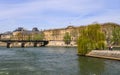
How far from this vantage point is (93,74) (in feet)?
132

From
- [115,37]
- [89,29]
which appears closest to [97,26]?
[89,29]

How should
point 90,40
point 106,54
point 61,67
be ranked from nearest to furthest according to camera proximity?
1. point 61,67
2. point 106,54
3. point 90,40

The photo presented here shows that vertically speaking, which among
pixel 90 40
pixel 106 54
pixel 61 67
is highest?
pixel 90 40

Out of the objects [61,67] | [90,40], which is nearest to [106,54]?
[90,40]

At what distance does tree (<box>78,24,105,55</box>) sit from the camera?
75125 millimetres

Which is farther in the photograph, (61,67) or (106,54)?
(106,54)

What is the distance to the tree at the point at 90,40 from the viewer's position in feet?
246

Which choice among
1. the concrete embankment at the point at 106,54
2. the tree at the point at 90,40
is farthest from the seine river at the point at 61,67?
the tree at the point at 90,40

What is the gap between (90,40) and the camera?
3000 inches

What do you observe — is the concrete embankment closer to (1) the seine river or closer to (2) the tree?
(2) the tree

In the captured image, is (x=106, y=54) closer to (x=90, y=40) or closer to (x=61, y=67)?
(x=90, y=40)

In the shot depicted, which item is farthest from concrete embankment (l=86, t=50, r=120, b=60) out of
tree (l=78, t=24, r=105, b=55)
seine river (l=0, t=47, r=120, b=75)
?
seine river (l=0, t=47, r=120, b=75)

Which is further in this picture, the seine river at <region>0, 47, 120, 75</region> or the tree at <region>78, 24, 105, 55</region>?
the tree at <region>78, 24, 105, 55</region>

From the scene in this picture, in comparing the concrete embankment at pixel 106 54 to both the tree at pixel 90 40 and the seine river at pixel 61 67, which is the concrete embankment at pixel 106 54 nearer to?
the tree at pixel 90 40
